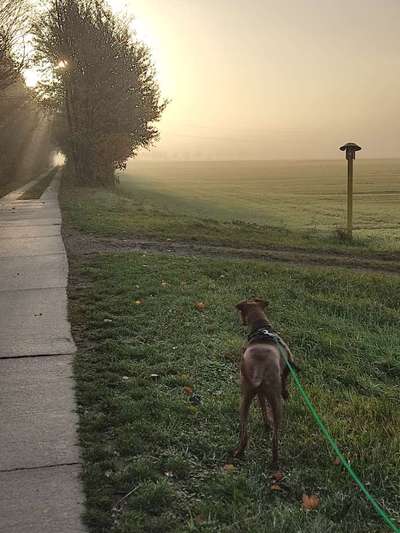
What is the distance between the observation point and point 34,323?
7.06 m

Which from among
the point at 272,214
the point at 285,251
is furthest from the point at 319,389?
the point at 272,214

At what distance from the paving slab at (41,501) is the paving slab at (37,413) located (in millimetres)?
134

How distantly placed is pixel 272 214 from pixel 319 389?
27.3m

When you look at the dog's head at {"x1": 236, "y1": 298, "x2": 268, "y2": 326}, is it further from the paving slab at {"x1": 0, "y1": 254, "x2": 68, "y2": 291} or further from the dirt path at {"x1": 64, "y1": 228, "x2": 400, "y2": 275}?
the dirt path at {"x1": 64, "y1": 228, "x2": 400, "y2": 275}

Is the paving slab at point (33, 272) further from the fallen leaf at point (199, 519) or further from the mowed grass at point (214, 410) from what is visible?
the fallen leaf at point (199, 519)

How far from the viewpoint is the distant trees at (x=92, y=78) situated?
106ft

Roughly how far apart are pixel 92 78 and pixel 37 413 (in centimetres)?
3103

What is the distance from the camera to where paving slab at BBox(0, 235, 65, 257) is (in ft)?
39.5

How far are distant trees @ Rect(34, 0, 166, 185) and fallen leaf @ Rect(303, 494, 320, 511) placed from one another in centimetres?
3186

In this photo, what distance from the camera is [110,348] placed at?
605cm

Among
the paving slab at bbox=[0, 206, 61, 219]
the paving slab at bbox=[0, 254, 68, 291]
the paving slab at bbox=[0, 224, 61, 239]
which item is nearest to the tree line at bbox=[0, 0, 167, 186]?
the paving slab at bbox=[0, 206, 61, 219]

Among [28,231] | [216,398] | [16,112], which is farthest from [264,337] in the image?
[16,112]

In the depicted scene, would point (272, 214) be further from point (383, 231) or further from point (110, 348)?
point (110, 348)

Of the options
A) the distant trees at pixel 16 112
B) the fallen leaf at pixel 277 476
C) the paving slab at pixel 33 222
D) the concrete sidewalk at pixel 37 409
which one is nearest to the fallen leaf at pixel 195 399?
the concrete sidewalk at pixel 37 409
